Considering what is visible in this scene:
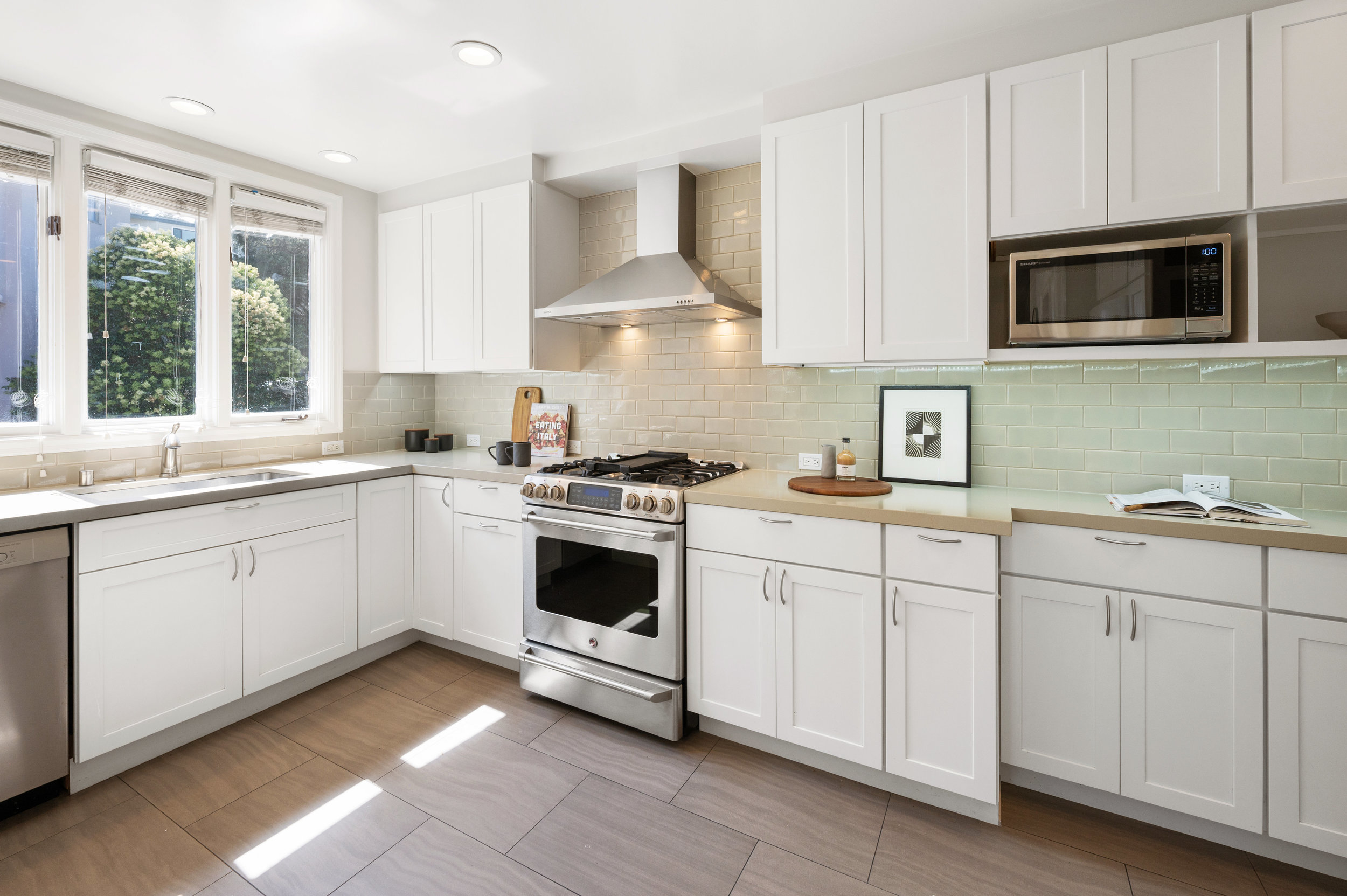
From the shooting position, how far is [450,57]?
7.39ft

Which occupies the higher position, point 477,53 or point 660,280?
point 477,53

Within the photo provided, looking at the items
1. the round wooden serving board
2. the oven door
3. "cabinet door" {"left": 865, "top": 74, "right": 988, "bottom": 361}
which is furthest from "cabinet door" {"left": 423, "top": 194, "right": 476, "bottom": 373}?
"cabinet door" {"left": 865, "top": 74, "right": 988, "bottom": 361}

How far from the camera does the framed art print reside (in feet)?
8.18

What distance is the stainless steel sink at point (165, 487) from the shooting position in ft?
7.50

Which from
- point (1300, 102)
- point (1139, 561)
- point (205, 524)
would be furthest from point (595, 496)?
point (1300, 102)

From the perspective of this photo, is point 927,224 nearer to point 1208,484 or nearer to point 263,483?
point 1208,484

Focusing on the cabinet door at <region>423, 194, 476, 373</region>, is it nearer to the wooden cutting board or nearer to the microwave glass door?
the wooden cutting board

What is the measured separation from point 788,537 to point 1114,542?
3.31 ft

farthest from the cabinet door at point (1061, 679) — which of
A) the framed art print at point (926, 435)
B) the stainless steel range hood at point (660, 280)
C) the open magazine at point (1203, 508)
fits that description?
the stainless steel range hood at point (660, 280)

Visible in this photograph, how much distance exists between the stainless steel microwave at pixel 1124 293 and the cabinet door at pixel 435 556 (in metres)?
2.71

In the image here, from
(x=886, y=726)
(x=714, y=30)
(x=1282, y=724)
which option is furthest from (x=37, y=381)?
(x=1282, y=724)

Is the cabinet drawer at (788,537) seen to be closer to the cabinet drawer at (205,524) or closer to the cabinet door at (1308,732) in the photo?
the cabinet door at (1308,732)

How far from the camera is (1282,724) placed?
5.53 feet

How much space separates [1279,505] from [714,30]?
255 centimetres
